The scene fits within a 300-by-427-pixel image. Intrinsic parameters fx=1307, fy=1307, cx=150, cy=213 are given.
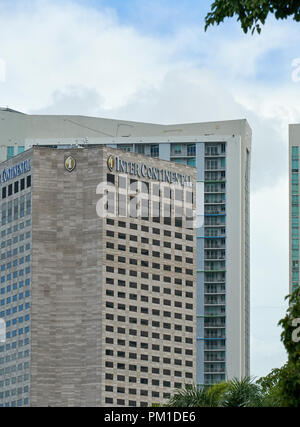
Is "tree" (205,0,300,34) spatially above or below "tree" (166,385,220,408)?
above

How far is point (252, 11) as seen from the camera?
36.1 meters

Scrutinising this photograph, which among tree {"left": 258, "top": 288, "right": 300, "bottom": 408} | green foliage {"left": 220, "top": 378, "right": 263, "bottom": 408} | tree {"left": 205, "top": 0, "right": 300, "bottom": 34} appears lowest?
tree {"left": 258, "top": 288, "right": 300, "bottom": 408}

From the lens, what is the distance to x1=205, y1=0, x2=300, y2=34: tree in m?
35.9

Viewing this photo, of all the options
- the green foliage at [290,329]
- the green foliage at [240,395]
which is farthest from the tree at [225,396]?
the green foliage at [290,329]

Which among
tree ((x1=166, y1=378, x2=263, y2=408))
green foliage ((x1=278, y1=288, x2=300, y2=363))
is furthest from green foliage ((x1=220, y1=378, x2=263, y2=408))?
green foliage ((x1=278, y1=288, x2=300, y2=363))

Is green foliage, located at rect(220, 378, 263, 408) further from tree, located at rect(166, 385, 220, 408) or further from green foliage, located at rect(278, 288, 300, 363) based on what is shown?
green foliage, located at rect(278, 288, 300, 363)

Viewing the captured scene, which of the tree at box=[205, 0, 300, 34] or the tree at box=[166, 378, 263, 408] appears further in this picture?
the tree at box=[166, 378, 263, 408]

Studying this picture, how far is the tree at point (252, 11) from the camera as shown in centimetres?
3588
